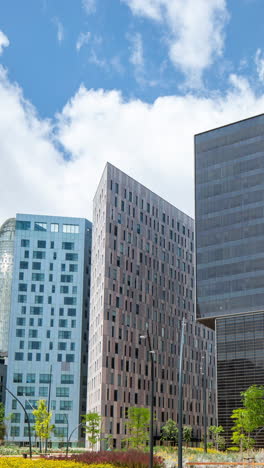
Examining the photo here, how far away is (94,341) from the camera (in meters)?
120

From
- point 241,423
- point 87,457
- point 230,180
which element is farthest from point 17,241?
point 87,457

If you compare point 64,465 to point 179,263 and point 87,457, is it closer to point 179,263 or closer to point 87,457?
point 87,457

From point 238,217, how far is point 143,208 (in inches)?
1296

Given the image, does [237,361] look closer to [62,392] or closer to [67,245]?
[62,392]

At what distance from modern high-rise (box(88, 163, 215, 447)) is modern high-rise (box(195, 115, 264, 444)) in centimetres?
2013

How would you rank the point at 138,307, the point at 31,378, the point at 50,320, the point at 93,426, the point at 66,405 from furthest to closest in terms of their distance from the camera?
the point at 50,320, the point at 31,378, the point at 66,405, the point at 138,307, the point at 93,426

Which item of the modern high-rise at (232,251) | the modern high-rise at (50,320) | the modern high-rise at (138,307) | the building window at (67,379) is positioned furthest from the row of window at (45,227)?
the modern high-rise at (232,251)

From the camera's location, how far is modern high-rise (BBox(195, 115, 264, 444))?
9519cm

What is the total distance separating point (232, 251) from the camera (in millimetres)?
99250

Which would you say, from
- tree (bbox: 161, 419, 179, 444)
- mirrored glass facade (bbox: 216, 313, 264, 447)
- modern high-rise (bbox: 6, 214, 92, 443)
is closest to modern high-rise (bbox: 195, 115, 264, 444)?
mirrored glass facade (bbox: 216, 313, 264, 447)

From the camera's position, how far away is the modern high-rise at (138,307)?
11319 cm

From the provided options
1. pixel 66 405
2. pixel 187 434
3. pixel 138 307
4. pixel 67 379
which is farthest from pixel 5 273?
pixel 187 434

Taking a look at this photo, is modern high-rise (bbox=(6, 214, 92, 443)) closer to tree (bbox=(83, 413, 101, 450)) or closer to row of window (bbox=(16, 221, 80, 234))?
row of window (bbox=(16, 221, 80, 234))

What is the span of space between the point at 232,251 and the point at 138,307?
2940cm
